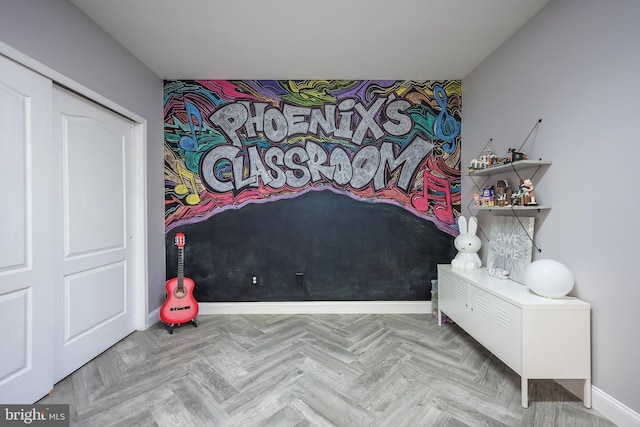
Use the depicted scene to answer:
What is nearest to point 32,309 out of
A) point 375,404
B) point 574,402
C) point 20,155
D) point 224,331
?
point 20,155

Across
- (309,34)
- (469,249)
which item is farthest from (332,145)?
(469,249)

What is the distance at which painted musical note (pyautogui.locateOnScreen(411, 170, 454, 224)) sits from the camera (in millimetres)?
3078

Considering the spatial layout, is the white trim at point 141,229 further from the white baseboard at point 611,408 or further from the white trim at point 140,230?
the white baseboard at point 611,408

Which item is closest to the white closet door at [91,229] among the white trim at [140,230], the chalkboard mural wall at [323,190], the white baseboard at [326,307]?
the white trim at [140,230]

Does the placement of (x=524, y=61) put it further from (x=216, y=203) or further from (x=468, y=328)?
(x=216, y=203)

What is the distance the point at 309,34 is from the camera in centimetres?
223

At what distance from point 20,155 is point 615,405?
12.6ft

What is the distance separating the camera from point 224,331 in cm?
263

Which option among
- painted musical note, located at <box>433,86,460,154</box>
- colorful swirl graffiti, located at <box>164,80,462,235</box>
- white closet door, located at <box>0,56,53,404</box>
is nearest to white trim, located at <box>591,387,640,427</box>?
colorful swirl graffiti, located at <box>164,80,462,235</box>

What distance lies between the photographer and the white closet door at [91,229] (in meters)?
1.93

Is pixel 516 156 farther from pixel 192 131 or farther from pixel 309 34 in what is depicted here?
pixel 192 131

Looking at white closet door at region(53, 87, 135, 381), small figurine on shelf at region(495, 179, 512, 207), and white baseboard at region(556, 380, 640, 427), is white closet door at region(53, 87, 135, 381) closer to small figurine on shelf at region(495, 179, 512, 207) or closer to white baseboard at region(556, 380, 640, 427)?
small figurine on shelf at region(495, 179, 512, 207)

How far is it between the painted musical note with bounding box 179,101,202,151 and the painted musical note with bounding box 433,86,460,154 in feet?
9.16

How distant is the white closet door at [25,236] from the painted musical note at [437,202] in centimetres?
325
